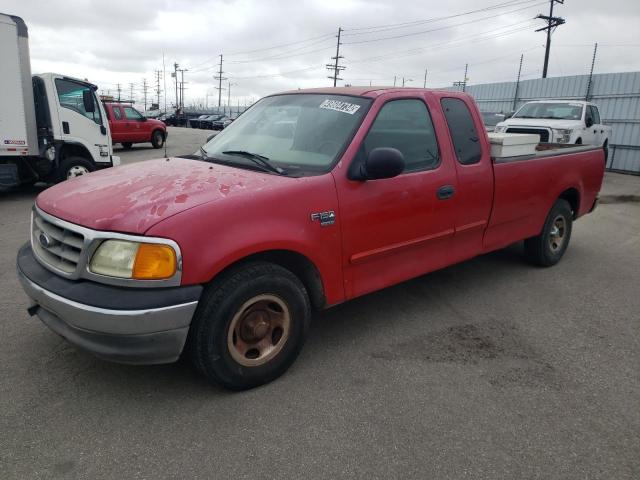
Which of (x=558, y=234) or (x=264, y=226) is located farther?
(x=558, y=234)

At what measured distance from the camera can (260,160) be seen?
3453mm

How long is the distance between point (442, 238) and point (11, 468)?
3.17 m

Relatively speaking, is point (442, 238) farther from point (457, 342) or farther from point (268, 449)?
point (268, 449)

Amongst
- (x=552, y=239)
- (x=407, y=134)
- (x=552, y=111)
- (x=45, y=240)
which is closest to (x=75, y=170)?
(x=45, y=240)

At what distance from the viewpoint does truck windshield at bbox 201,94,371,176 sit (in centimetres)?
338

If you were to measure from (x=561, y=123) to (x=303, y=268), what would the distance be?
40.1 ft

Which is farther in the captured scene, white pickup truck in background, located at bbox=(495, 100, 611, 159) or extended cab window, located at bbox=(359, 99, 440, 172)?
white pickup truck in background, located at bbox=(495, 100, 611, 159)

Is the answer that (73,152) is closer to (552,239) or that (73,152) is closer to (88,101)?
(88,101)

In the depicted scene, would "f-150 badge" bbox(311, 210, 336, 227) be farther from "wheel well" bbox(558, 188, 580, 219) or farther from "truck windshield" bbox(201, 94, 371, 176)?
"wheel well" bbox(558, 188, 580, 219)

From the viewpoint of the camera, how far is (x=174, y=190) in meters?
2.87

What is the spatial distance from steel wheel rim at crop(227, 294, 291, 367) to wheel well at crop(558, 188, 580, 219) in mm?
3946

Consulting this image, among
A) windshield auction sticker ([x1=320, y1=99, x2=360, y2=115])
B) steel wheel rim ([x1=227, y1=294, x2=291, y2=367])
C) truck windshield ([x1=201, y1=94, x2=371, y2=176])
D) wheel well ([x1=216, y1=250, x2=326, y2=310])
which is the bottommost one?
steel wheel rim ([x1=227, y1=294, x2=291, y2=367])

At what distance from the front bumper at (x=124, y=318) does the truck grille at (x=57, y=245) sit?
0.12 meters

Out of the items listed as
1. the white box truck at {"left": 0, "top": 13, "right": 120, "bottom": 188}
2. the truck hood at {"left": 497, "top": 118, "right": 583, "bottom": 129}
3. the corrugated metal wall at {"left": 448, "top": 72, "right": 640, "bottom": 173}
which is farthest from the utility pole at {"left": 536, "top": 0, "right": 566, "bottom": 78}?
the white box truck at {"left": 0, "top": 13, "right": 120, "bottom": 188}
